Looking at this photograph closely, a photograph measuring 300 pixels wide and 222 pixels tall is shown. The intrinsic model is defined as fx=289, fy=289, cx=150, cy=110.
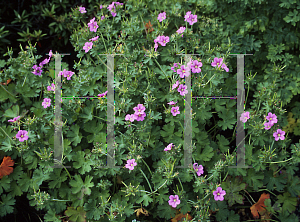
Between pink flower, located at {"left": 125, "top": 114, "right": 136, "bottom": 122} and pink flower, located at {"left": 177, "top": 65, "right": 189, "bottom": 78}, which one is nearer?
pink flower, located at {"left": 125, "top": 114, "right": 136, "bottom": 122}

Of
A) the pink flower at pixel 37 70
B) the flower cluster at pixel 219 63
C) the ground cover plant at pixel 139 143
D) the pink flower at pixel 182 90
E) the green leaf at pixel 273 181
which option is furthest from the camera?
the pink flower at pixel 37 70

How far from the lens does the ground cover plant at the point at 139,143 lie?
2625 millimetres

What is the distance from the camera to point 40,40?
170 inches

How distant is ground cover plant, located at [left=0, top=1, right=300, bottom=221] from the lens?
2625 mm

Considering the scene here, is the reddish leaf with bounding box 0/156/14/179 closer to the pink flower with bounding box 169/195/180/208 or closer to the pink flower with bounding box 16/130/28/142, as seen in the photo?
the pink flower with bounding box 16/130/28/142

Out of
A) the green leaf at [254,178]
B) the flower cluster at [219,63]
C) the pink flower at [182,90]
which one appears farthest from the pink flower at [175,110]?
the green leaf at [254,178]

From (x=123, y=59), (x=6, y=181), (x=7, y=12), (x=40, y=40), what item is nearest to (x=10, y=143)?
(x=6, y=181)

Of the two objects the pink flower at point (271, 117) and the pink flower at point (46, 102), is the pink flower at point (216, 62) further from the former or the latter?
the pink flower at point (46, 102)

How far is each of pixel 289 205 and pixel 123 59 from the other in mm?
2331

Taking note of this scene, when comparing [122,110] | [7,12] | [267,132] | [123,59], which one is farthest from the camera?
[7,12]

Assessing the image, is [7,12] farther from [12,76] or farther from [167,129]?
[167,129]

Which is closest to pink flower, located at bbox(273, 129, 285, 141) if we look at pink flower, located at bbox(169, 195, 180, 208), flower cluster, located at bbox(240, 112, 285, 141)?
flower cluster, located at bbox(240, 112, 285, 141)

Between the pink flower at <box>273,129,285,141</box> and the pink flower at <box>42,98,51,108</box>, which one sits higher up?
the pink flower at <box>42,98,51,108</box>

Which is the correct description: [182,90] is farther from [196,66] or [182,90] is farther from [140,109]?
[140,109]
